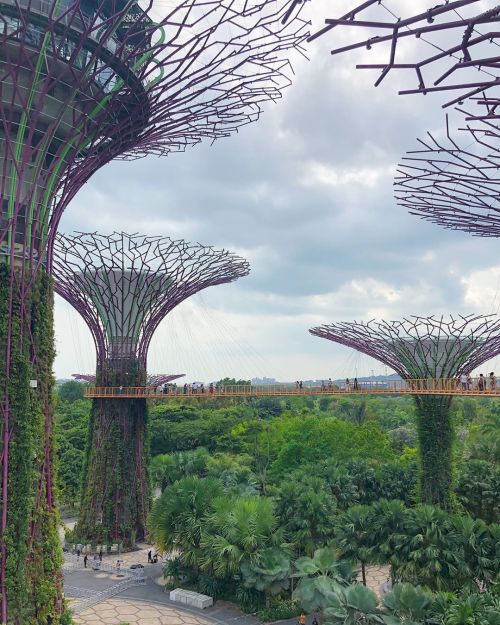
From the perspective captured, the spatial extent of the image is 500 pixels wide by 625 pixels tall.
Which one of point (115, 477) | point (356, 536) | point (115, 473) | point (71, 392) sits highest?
point (71, 392)

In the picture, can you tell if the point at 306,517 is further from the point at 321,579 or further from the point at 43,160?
the point at 43,160

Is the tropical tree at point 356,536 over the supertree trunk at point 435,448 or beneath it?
beneath

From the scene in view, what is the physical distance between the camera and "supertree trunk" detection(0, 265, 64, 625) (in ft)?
43.6

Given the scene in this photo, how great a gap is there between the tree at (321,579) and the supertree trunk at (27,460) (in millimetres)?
6766

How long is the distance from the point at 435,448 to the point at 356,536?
8.56 metres

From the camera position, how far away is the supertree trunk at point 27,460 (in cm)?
1330

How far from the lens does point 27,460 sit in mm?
13781

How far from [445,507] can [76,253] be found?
68.1 ft

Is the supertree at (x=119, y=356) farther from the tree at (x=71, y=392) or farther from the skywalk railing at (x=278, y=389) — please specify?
the tree at (x=71, y=392)

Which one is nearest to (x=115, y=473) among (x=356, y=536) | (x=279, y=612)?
(x=279, y=612)

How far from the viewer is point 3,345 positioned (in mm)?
14086

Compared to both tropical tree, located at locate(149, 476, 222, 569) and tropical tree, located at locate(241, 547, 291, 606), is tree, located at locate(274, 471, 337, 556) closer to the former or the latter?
tropical tree, located at locate(241, 547, 291, 606)

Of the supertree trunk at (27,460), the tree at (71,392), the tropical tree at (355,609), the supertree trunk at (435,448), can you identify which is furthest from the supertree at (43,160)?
the tree at (71,392)

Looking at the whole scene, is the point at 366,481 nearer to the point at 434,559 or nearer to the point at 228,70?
the point at 434,559
